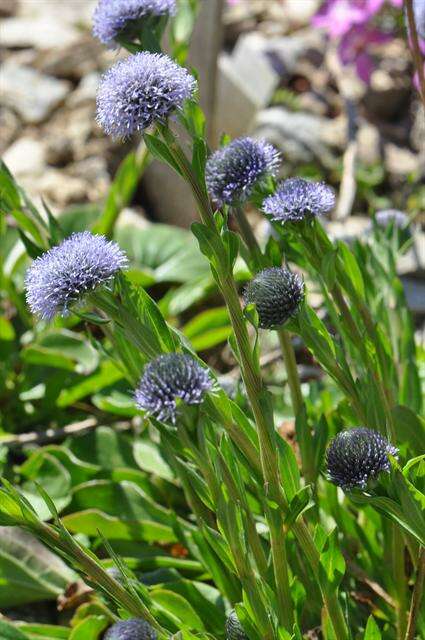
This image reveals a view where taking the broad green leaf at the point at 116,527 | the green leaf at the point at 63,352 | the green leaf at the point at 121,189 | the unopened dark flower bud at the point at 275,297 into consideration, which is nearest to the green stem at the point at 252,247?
the unopened dark flower bud at the point at 275,297

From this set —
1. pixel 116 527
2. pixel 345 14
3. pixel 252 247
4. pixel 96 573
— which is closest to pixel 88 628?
pixel 116 527

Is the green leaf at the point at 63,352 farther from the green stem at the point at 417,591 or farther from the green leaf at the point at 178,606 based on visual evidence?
the green stem at the point at 417,591

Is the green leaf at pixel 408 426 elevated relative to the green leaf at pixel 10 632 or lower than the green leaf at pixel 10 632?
elevated

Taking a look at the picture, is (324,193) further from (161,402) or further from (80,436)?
(80,436)

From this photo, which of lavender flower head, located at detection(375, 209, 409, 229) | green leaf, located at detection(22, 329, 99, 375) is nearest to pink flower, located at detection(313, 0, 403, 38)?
lavender flower head, located at detection(375, 209, 409, 229)

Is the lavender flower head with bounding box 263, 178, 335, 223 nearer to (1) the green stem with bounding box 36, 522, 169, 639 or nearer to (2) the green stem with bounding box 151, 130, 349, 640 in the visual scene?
(2) the green stem with bounding box 151, 130, 349, 640

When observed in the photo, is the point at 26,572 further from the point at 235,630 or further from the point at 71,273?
the point at 71,273
